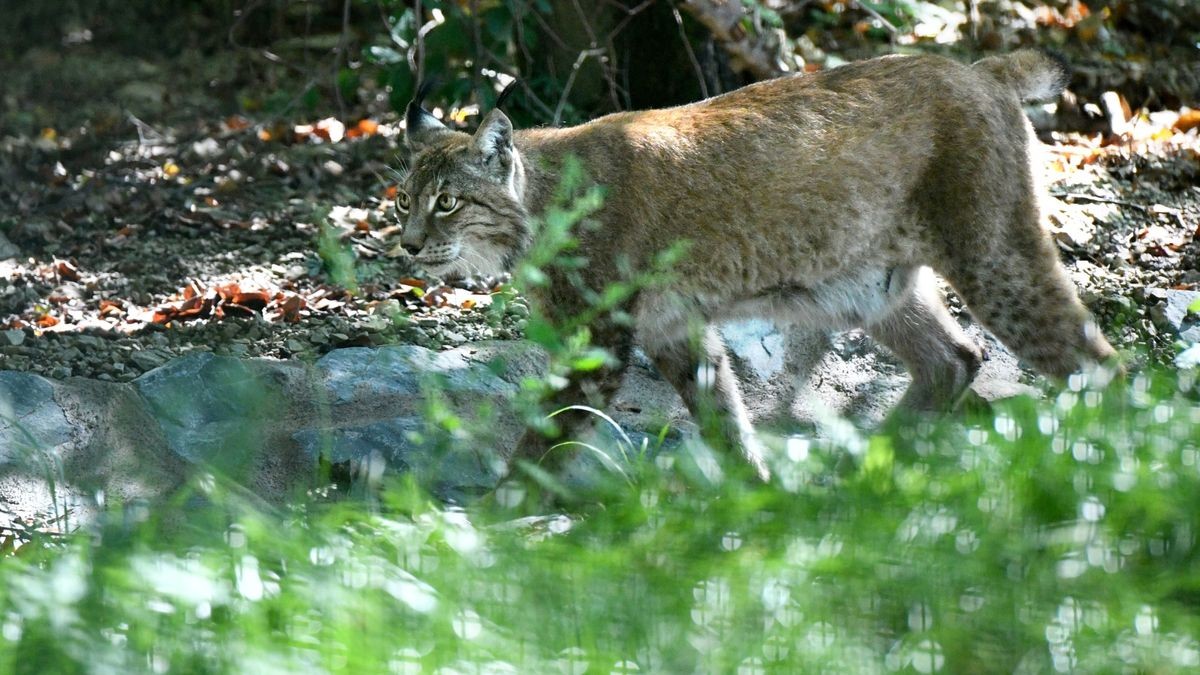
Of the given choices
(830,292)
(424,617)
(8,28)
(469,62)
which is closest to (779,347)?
(830,292)

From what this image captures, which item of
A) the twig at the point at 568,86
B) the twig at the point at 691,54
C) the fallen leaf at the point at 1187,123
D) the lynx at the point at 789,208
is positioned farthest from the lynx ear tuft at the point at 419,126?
the fallen leaf at the point at 1187,123

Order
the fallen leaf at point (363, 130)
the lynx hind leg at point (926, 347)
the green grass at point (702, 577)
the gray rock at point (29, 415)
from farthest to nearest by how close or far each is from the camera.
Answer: the fallen leaf at point (363, 130)
the lynx hind leg at point (926, 347)
the gray rock at point (29, 415)
the green grass at point (702, 577)

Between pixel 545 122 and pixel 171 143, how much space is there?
8.03ft

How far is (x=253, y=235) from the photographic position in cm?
710

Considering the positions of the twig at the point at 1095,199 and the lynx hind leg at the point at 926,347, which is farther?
the twig at the point at 1095,199

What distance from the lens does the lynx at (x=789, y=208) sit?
486 cm

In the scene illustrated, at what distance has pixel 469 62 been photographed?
24.8 feet

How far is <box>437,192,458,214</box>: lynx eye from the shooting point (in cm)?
482

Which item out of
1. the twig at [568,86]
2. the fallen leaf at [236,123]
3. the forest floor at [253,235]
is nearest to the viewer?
the forest floor at [253,235]

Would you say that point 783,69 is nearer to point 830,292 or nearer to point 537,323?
point 830,292

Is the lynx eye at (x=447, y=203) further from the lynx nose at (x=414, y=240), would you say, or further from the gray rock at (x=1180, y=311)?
the gray rock at (x=1180, y=311)

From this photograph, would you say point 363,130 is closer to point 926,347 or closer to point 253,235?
point 253,235

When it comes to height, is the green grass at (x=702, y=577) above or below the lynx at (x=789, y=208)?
above

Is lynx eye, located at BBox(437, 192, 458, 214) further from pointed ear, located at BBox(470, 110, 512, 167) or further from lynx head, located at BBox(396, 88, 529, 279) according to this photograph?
pointed ear, located at BBox(470, 110, 512, 167)
